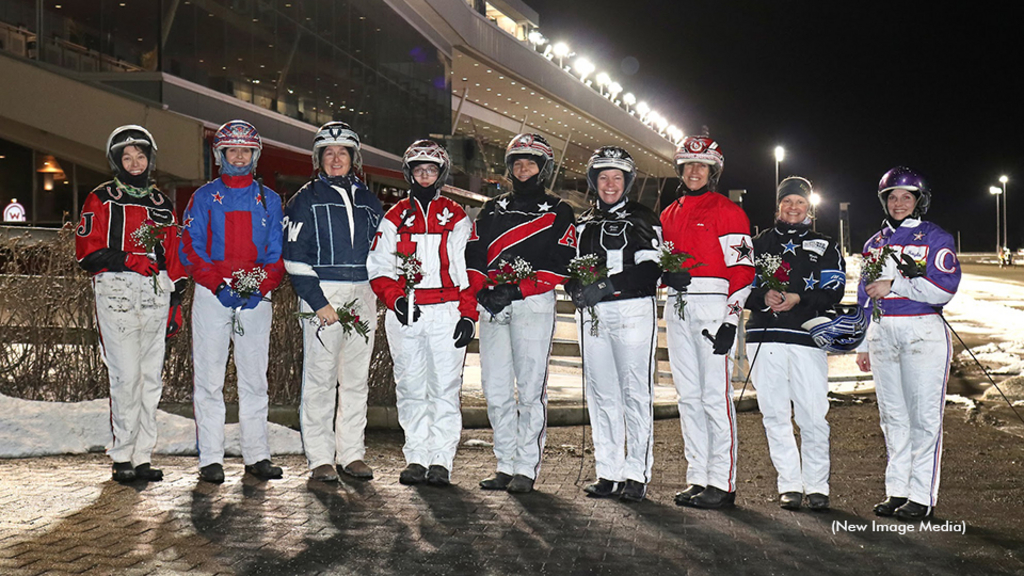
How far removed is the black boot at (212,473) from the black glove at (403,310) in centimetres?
170

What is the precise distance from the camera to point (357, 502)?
630 centimetres

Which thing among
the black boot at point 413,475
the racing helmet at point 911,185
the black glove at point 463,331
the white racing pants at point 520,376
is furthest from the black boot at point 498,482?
the racing helmet at point 911,185

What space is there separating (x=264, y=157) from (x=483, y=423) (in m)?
14.6

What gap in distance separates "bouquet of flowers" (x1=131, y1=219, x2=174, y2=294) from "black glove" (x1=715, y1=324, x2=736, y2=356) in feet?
13.4

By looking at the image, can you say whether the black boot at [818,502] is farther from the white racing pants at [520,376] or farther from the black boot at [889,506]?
the white racing pants at [520,376]

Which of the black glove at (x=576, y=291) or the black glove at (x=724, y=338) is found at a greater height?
the black glove at (x=576, y=291)

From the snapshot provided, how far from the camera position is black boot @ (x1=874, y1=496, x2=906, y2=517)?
6156 millimetres

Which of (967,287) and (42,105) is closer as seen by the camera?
A: (42,105)

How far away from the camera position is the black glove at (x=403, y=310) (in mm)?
6883

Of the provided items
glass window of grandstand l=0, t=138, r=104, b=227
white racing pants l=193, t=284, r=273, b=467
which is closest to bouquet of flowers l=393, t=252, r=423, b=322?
white racing pants l=193, t=284, r=273, b=467

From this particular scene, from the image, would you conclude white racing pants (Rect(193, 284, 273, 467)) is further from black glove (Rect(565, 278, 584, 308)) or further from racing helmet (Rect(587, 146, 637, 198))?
racing helmet (Rect(587, 146, 637, 198))

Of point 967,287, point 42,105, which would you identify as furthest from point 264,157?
point 967,287

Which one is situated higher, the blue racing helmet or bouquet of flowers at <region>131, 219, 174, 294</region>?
bouquet of flowers at <region>131, 219, 174, 294</region>

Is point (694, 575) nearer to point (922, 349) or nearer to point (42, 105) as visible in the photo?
point (922, 349)
